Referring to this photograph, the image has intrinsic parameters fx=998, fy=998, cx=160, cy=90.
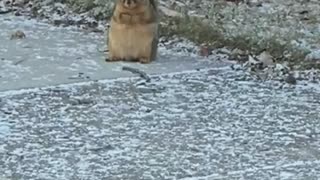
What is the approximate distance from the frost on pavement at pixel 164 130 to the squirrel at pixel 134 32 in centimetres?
34

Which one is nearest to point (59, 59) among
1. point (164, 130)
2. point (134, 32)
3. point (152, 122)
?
point (134, 32)

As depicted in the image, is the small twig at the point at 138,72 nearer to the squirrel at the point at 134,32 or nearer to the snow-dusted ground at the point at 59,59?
the snow-dusted ground at the point at 59,59

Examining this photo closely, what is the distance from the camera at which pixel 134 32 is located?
617cm

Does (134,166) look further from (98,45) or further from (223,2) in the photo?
(223,2)

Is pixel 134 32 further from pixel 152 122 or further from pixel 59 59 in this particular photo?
pixel 152 122

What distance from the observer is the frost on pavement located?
14.3ft

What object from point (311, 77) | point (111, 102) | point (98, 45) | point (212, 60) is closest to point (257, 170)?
point (111, 102)

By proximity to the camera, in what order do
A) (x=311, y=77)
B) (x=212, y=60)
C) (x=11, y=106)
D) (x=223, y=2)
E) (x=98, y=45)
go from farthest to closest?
(x=223, y=2)
(x=98, y=45)
(x=212, y=60)
(x=311, y=77)
(x=11, y=106)

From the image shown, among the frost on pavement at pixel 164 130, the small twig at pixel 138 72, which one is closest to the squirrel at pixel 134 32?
the small twig at pixel 138 72

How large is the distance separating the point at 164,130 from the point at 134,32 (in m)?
1.39

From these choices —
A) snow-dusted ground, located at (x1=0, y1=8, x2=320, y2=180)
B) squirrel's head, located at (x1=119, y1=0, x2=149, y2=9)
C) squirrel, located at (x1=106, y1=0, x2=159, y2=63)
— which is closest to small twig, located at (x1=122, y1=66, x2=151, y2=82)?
snow-dusted ground, located at (x1=0, y1=8, x2=320, y2=180)

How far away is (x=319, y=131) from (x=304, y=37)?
211cm

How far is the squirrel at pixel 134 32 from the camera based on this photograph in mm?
6129

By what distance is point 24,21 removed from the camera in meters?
7.57
